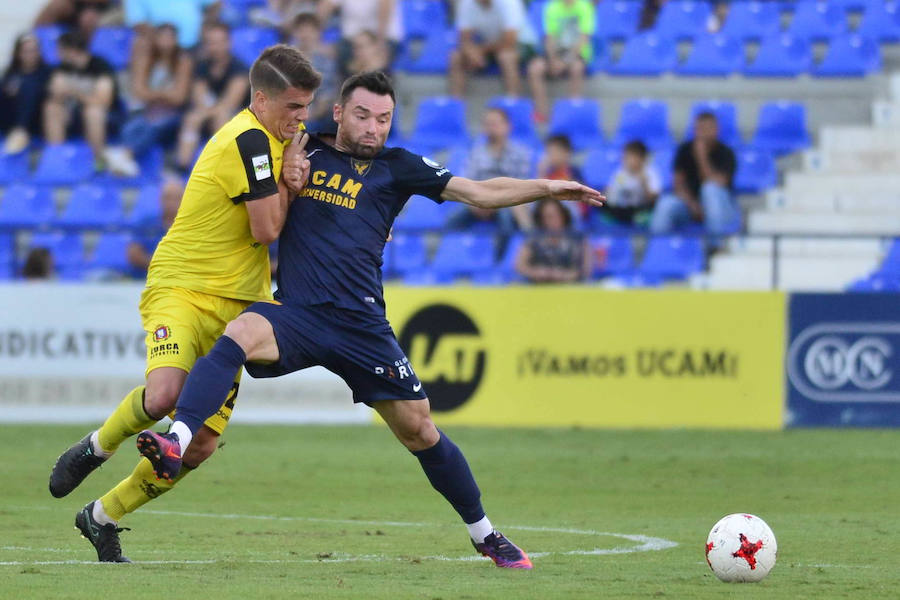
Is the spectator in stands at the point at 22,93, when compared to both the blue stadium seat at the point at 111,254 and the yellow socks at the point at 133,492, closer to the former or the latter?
the blue stadium seat at the point at 111,254

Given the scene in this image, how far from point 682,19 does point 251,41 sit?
526 cm

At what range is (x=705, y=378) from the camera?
14.8 meters

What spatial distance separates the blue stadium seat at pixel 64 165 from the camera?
18547mm

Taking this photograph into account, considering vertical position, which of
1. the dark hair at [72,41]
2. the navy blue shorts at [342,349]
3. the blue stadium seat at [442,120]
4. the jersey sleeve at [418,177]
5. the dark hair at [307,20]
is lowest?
the navy blue shorts at [342,349]

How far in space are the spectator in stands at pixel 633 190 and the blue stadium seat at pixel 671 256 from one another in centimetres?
97

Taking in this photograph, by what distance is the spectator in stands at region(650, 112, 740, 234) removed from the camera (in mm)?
16094

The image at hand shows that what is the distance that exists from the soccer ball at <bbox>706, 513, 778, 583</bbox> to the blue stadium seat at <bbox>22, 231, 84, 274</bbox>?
1001cm

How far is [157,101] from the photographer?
731 inches

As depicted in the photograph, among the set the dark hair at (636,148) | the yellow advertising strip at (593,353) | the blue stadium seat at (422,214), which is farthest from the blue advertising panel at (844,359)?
the blue stadium seat at (422,214)

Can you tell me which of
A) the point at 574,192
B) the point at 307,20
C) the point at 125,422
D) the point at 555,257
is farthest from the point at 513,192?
the point at 307,20

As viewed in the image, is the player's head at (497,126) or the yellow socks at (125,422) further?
the player's head at (497,126)

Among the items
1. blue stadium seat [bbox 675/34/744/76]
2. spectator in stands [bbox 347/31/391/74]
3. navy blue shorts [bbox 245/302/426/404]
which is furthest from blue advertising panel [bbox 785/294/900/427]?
navy blue shorts [bbox 245/302/426/404]

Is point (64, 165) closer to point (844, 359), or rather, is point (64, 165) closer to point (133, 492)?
point (844, 359)

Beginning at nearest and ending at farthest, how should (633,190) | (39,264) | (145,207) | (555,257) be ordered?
(555,257) → (39,264) → (633,190) → (145,207)
